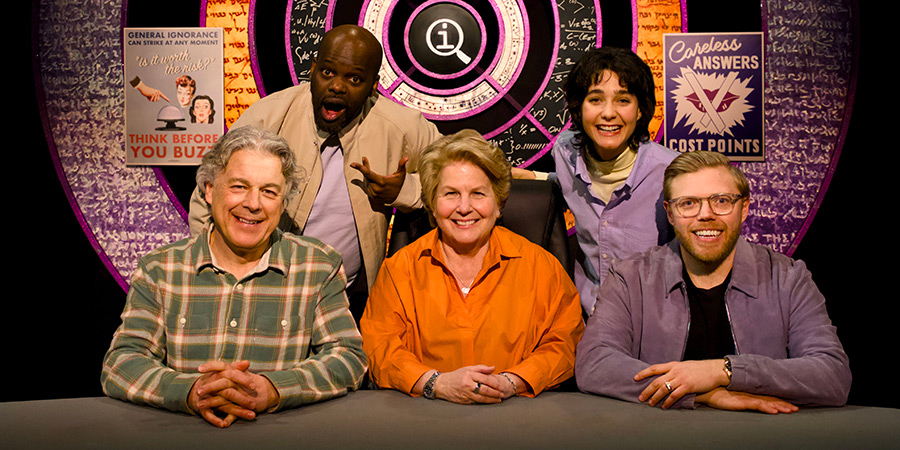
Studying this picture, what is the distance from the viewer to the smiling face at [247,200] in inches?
68.0

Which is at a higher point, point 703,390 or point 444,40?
point 444,40

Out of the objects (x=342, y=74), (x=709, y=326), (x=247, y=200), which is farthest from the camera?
(x=342, y=74)

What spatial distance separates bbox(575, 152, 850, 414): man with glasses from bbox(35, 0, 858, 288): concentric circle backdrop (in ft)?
4.22

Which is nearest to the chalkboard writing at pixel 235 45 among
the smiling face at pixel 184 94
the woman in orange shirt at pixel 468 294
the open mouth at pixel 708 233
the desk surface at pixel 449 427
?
the smiling face at pixel 184 94

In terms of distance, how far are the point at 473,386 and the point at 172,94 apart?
2.15 m

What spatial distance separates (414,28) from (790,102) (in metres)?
1.70

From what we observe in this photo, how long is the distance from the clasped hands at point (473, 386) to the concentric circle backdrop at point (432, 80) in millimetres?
1561

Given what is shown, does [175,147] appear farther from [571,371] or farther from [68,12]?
[571,371]

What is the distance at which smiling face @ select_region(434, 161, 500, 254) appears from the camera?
6.24 feet

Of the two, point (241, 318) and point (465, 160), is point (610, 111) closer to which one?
point (465, 160)

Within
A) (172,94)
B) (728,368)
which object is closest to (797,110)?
(728,368)

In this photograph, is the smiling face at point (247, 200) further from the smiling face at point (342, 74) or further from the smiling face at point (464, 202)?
the smiling face at point (342, 74)

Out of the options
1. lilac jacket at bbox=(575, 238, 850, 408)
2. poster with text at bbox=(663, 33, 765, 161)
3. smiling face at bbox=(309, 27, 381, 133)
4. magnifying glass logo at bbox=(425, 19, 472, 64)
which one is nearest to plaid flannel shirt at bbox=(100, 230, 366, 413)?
lilac jacket at bbox=(575, 238, 850, 408)

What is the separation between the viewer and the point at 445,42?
10.0 ft
